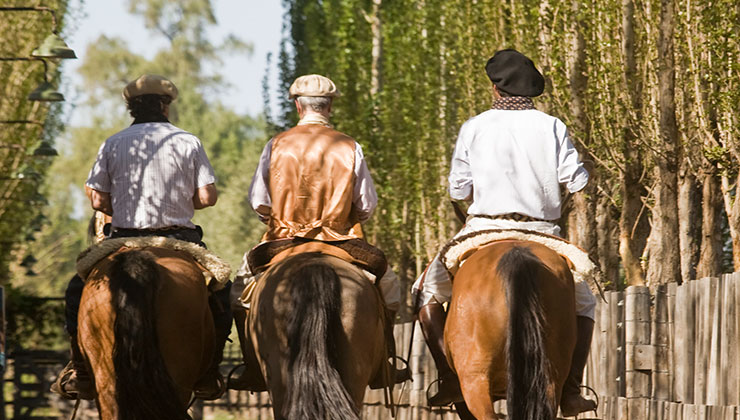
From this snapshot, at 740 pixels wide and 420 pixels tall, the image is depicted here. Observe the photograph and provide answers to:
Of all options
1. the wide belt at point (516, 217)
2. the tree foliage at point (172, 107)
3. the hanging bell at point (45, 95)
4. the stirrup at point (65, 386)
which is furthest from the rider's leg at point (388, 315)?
the tree foliage at point (172, 107)

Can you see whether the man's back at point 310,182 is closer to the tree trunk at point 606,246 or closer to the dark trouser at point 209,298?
the dark trouser at point 209,298

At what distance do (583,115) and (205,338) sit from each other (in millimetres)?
9589

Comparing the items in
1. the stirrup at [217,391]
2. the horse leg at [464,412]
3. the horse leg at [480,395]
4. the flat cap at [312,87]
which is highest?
the flat cap at [312,87]

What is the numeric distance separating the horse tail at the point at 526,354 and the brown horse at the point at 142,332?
6.54 feet

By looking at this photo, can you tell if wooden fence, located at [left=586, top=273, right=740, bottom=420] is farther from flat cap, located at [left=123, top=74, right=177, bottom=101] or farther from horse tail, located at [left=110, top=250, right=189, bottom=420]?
flat cap, located at [left=123, top=74, right=177, bottom=101]

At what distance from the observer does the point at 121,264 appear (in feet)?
27.0

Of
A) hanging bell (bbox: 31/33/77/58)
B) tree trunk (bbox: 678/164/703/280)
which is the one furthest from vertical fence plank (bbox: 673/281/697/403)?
hanging bell (bbox: 31/33/77/58)

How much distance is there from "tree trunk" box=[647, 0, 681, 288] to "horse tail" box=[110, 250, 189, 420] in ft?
26.4

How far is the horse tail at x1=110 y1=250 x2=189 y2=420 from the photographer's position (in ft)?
26.5

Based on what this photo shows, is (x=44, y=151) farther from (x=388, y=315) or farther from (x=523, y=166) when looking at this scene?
(x=523, y=166)

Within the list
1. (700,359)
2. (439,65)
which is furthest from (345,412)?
(439,65)

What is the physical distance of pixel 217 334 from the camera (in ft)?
30.6

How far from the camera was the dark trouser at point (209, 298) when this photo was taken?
918cm

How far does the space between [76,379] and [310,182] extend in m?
2.01
